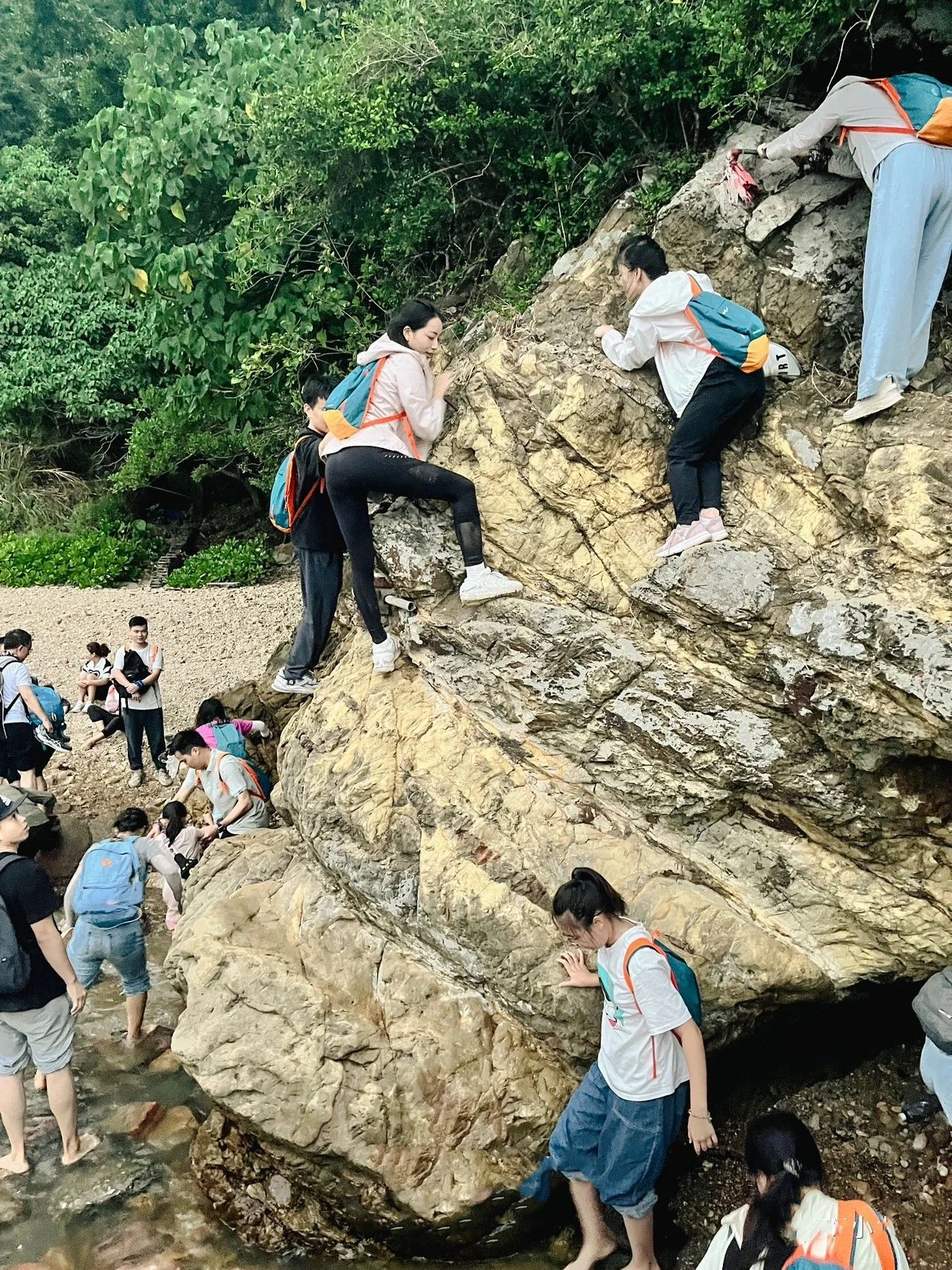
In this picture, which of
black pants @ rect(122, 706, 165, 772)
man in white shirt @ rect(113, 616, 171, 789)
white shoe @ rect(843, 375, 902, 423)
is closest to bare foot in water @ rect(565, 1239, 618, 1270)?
white shoe @ rect(843, 375, 902, 423)

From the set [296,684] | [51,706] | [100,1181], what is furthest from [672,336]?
[51,706]

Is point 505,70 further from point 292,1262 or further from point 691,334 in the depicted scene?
point 292,1262

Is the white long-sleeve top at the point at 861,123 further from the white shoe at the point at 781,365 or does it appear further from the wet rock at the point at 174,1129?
the wet rock at the point at 174,1129

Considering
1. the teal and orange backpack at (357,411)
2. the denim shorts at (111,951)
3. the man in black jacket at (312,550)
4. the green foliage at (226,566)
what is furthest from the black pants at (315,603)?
the green foliage at (226,566)

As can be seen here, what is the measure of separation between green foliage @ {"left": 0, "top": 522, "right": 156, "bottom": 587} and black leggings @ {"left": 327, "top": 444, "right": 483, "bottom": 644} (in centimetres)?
1074

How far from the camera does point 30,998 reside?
4586 mm

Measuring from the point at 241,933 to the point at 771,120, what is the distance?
518 centimetres

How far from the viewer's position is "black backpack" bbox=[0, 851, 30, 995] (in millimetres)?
4387

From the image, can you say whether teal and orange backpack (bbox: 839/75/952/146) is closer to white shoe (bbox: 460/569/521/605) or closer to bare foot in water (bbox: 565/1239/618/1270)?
white shoe (bbox: 460/569/521/605)

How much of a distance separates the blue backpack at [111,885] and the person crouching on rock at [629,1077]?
8.95ft

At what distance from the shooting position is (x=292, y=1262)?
442 cm

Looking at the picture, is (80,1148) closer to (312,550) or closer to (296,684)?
(296,684)

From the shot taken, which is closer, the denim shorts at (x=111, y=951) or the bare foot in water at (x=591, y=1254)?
the bare foot in water at (x=591, y=1254)

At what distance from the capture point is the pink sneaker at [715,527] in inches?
170
